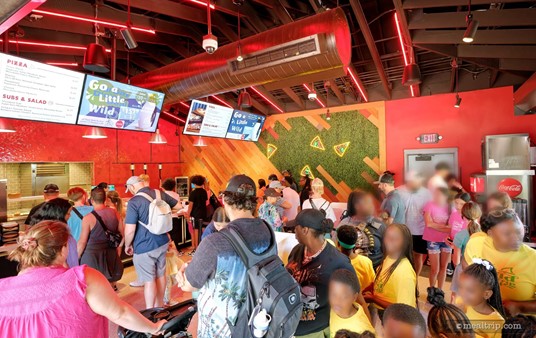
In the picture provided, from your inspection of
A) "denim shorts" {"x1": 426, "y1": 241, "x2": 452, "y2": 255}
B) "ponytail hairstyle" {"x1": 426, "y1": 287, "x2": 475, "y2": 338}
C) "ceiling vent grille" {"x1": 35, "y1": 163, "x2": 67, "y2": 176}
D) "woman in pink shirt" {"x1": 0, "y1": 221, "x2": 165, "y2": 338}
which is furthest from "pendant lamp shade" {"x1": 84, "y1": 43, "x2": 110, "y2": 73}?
"ceiling vent grille" {"x1": 35, "y1": 163, "x2": 67, "y2": 176}

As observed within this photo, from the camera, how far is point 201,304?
160 centimetres

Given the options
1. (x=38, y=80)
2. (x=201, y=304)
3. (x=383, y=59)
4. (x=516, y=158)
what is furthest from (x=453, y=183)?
(x=38, y=80)

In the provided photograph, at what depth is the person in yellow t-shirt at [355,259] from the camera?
2.20 metres

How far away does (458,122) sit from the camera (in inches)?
261

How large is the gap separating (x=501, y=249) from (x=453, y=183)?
3.32 m

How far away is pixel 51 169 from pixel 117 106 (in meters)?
5.03

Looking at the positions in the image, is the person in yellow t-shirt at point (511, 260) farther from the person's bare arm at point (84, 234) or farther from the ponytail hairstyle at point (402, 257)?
the person's bare arm at point (84, 234)

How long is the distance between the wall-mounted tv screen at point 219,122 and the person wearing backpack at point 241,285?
4315 mm

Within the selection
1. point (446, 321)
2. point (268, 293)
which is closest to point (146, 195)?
point (268, 293)

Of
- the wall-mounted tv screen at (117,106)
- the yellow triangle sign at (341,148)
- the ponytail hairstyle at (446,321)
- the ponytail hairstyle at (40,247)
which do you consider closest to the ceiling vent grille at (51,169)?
the wall-mounted tv screen at (117,106)

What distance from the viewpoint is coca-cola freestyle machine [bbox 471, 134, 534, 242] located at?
5.06 m

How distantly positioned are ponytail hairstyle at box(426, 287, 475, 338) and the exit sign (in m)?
6.16

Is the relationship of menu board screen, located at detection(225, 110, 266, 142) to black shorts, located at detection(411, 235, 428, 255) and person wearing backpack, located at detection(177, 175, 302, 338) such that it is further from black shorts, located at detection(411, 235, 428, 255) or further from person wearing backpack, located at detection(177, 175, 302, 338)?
person wearing backpack, located at detection(177, 175, 302, 338)

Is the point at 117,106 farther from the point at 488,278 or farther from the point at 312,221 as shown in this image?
the point at 488,278
